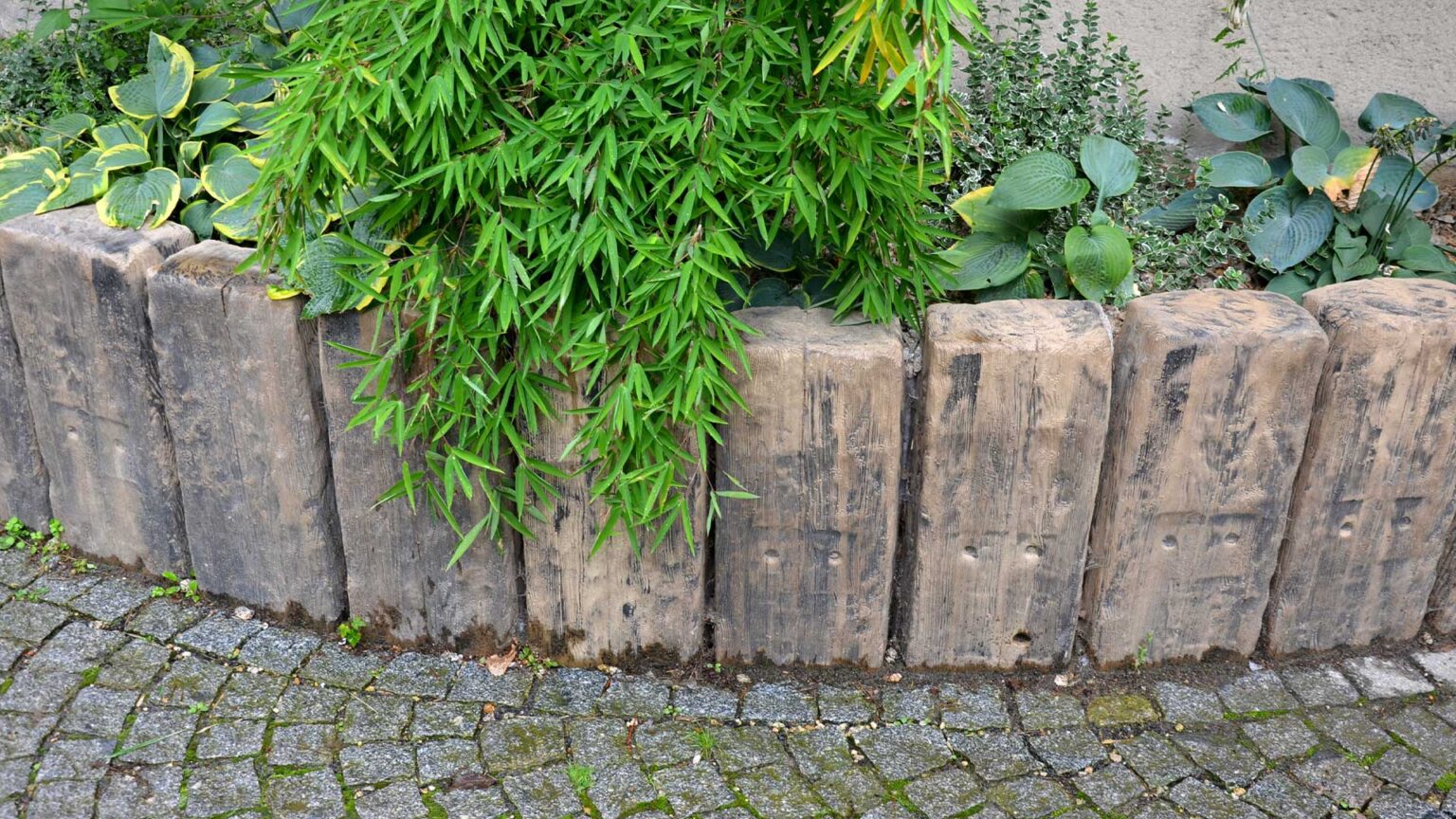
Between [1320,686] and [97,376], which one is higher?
[97,376]

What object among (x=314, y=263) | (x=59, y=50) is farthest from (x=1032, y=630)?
(x=59, y=50)

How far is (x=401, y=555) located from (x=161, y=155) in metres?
1.13

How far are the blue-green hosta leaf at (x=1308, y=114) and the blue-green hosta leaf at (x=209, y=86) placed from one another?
8.77 feet

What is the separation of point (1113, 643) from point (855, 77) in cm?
134

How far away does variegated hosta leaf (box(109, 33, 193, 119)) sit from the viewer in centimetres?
294

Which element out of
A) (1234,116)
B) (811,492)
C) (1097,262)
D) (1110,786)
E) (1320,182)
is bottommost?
(1110,786)

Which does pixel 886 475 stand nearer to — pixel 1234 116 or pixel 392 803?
pixel 392 803

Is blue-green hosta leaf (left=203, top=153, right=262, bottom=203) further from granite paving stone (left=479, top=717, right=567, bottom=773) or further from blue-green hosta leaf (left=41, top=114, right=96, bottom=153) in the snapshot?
granite paving stone (left=479, top=717, right=567, bottom=773)

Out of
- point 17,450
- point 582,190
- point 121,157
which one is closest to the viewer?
point 582,190

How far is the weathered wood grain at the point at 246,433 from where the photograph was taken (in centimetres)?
247

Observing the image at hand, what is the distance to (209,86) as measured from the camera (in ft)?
10.1

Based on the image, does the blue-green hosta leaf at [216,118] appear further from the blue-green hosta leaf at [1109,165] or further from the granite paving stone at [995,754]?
the granite paving stone at [995,754]

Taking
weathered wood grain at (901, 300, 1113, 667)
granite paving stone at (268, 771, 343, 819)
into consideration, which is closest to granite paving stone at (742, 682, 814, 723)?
weathered wood grain at (901, 300, 1113, 667)

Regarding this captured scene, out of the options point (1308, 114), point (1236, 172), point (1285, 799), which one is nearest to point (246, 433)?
point (1285, 799)
